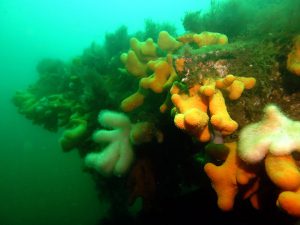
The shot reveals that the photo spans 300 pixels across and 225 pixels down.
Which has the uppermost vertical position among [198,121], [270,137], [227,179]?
[198,121]

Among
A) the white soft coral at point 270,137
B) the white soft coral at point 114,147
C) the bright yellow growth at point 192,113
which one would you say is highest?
the bright yellow growth at point 192,113

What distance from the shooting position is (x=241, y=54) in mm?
2939

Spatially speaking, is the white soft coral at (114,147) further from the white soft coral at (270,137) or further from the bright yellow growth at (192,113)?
the white soft coral at (270,137)

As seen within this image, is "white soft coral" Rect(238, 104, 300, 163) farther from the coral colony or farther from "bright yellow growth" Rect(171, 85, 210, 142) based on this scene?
"bright yellow growth" Rect(171, 85, 210, 142)

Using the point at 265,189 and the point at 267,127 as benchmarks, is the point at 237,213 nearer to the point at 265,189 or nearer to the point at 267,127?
the point at 265,189

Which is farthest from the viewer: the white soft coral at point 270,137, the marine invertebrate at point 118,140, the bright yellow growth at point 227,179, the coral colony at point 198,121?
the marine invertebrate at point 118,140

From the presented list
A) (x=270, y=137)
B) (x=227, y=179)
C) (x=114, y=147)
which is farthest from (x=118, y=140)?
(x=270, y=137)

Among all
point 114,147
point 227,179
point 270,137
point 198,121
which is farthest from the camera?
point 114,147

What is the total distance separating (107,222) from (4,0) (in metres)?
105

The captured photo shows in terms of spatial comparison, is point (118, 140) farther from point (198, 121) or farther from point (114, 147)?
point (198, 121)

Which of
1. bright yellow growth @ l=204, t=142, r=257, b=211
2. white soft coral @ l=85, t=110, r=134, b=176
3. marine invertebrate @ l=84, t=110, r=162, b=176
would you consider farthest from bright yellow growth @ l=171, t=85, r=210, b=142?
white soft coral @ l=85, t=110, r=134, b=176

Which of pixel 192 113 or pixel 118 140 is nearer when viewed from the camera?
pixel 192 113

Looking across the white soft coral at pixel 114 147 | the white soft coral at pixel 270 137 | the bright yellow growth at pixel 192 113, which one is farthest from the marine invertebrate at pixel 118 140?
the white soft coral at pixel 270 137

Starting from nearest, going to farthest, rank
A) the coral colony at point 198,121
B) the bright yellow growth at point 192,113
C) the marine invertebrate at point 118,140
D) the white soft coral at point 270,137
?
the white soft coral at point 270,137
the coral colony at point 198,121
the bright yellow growth at point 192,113
the marine invertebrate at point 118,140
